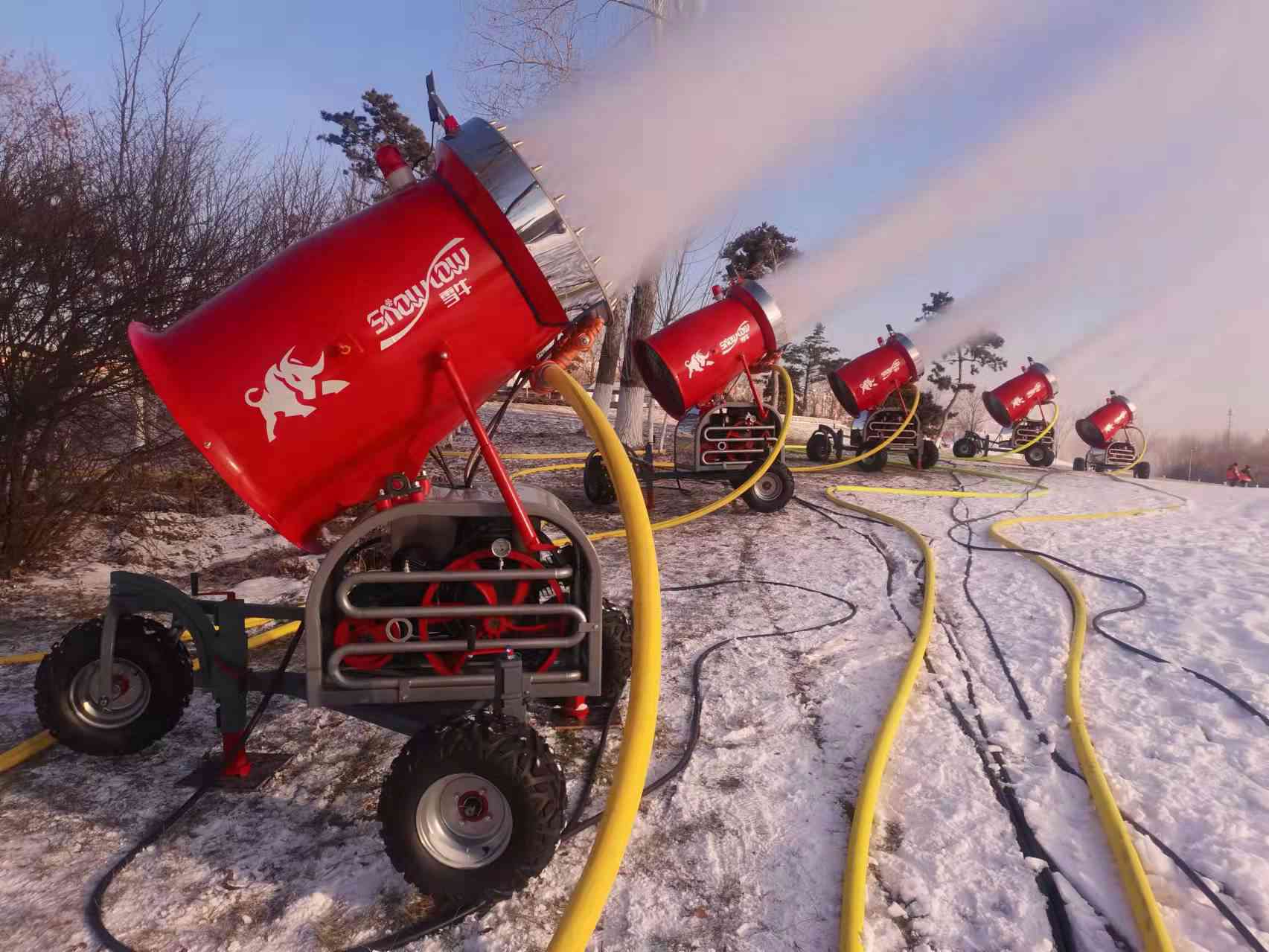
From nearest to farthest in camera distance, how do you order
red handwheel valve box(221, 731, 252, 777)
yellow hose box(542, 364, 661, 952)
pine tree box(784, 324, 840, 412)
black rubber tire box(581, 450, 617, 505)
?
yellow hose box(542, 364, 661, 952), red handwheel valve box(221, 731, 252, 777), black rubber tire box(581, 450, 617, 505), pine tree box(784, 324, 840, 412)

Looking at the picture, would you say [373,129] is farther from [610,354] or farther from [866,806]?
[866,806]

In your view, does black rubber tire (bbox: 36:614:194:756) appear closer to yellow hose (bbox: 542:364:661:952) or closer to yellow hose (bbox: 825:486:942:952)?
yellow hose (bbox: 542:364:661:952)

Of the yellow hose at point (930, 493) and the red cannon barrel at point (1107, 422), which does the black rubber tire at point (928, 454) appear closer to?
the yellow hose at point (930, 493)

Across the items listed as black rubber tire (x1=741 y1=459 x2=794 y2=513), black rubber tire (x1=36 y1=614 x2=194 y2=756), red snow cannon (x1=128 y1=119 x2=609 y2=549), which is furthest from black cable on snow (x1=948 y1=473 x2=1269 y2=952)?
black rubber tire (x1=36 y1=614 x2=194 y2=756)

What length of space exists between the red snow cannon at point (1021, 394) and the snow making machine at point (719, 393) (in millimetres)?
9811

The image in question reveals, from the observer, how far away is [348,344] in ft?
8.60

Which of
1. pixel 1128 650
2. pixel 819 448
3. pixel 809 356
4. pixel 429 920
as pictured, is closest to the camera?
pixel 429 920

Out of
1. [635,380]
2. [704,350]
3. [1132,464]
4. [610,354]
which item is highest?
[610,354]

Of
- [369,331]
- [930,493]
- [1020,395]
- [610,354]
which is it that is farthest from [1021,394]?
[369,331]

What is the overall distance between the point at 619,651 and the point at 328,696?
157 centimetres

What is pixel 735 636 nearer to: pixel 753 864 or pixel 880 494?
pixel 753 864

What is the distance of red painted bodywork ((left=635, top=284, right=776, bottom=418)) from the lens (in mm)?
8180

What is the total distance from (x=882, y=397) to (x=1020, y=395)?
5953 millimetres

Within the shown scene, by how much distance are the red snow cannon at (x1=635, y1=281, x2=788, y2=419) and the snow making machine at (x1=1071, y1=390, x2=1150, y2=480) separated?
12501 millimetres
